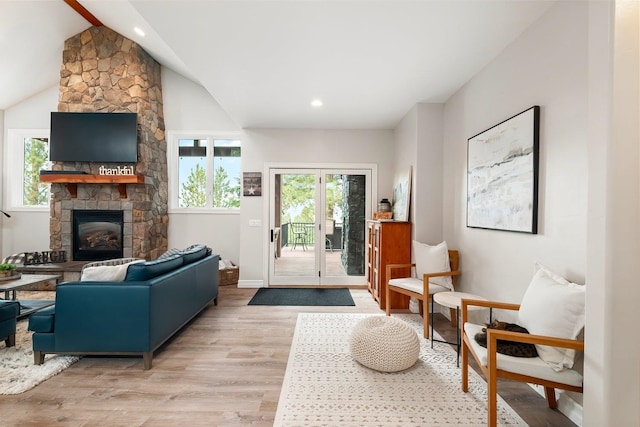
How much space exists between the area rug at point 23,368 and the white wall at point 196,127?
303 cm

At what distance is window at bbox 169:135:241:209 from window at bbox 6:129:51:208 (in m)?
2.57

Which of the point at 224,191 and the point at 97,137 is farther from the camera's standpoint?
the point at 224,191

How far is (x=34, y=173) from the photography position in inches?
225

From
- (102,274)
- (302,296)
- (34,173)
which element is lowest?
(302,296)

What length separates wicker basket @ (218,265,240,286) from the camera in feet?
16.7

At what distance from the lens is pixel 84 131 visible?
4867 millimetres

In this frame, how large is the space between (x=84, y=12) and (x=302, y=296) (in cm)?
562

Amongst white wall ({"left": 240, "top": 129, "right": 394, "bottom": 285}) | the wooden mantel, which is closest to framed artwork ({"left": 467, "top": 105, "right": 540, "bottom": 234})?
white wall ({"left": 240, "top": 129, "right": 394, "bottom": 285})

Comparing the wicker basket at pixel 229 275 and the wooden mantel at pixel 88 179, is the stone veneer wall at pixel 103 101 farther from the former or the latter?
the wicker basket at pixel 229 275

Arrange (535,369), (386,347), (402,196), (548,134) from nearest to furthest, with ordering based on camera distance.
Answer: (535,369)
(548,134)
(386,347)
(402,196)

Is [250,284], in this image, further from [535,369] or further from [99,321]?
[535,369]

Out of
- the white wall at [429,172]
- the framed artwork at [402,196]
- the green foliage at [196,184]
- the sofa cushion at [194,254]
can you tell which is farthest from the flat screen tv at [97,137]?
the white wall at [429,172]

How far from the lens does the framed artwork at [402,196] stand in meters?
4.10

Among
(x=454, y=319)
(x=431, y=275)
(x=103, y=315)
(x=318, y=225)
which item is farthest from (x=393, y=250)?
(x=103, y=315)
